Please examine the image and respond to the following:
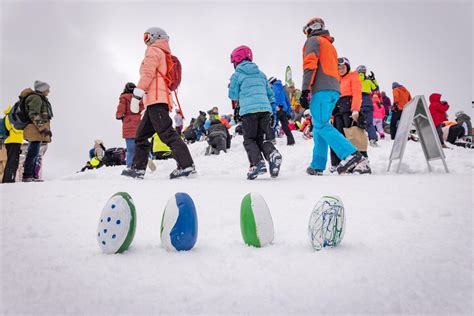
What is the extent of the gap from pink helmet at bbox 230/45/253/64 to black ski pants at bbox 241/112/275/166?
34.7 inches

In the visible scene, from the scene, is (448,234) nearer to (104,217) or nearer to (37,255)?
(104,217)

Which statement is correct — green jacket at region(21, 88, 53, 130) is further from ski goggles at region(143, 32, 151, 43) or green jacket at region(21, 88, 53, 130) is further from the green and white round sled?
the green and white round sled

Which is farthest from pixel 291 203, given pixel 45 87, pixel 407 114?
pixel 45 87

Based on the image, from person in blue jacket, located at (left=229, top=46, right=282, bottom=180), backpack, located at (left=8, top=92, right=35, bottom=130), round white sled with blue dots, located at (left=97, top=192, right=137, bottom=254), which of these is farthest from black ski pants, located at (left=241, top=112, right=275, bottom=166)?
backpack, located at (left=8, top=92, right=35, bottom=130)

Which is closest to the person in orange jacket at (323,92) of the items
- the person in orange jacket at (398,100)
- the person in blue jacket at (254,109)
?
the person in blue jacket at (254,109)

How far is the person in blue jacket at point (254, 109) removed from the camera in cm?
400

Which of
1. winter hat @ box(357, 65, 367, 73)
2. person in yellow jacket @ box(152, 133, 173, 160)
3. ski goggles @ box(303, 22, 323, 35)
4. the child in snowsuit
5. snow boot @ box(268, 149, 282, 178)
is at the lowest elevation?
snow boot @ box(268, 149, 282, 178)

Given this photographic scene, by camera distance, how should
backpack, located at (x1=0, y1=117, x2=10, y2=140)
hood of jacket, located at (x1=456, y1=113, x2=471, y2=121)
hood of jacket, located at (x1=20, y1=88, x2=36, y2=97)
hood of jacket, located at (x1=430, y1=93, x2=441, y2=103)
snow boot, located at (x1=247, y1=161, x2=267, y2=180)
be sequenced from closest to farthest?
snow boot, located at (x1=247, y1=161, x2=267, y2=180)
hood of jacket, located at (x1=20, y1=88, x2=36, y2=97)
backpack, located at (x1=0, y1=117, x2=10, y2=140)
hood of jacket, located at (x1=430, y1=93, x2=441, y2=103)
hood of jacket, located at (x1=456, y1=113, x2=471, y2=121)

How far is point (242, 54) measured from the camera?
173 inches

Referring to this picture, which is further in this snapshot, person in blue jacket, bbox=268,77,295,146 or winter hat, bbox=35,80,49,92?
person in blue jacket, bbox=268,77,295,146

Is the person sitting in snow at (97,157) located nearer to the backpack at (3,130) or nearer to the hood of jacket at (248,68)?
the backpack at (3,130)

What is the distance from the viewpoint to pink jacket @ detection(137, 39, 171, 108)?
3.98 meters

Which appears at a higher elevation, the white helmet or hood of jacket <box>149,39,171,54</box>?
the white helmet

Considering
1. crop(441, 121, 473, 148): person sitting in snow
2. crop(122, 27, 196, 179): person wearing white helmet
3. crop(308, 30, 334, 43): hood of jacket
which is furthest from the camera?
crop(441, 121, 473, 148): person sitting in snow
